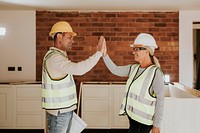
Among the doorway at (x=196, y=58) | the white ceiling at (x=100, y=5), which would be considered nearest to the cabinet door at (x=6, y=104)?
the white ceiling at (x=100, y=5)

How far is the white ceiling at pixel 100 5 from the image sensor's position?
172 inches

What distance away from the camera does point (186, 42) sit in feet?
17.3

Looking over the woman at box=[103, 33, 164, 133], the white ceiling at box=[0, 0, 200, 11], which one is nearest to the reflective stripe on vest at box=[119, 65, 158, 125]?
the woman at box=[103, 33, 164, 133]

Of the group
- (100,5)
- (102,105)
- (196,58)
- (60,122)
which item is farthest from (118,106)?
(196,58)

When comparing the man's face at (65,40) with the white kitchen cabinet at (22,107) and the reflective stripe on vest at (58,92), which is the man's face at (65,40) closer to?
the reflective stripe on vest at (58,92)

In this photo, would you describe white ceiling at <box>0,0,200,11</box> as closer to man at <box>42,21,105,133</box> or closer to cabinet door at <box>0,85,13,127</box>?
cabinet door at <box>0,85,13,127</box>

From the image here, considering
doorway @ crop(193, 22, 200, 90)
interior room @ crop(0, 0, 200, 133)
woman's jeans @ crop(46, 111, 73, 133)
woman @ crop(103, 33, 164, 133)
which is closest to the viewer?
woman @ crop(103, 33, 164, 133)

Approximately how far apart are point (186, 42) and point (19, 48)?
9.48ft

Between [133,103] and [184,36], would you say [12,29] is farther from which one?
[133,103]

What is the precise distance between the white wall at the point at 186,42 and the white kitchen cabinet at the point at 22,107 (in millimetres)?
2475

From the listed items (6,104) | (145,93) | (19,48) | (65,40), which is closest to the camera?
(145,93)

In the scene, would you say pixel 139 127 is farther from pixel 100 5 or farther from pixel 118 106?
pixel 100 5

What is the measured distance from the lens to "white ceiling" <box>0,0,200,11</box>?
172 inches

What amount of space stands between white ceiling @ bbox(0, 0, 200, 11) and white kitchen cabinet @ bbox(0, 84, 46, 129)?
126cm
